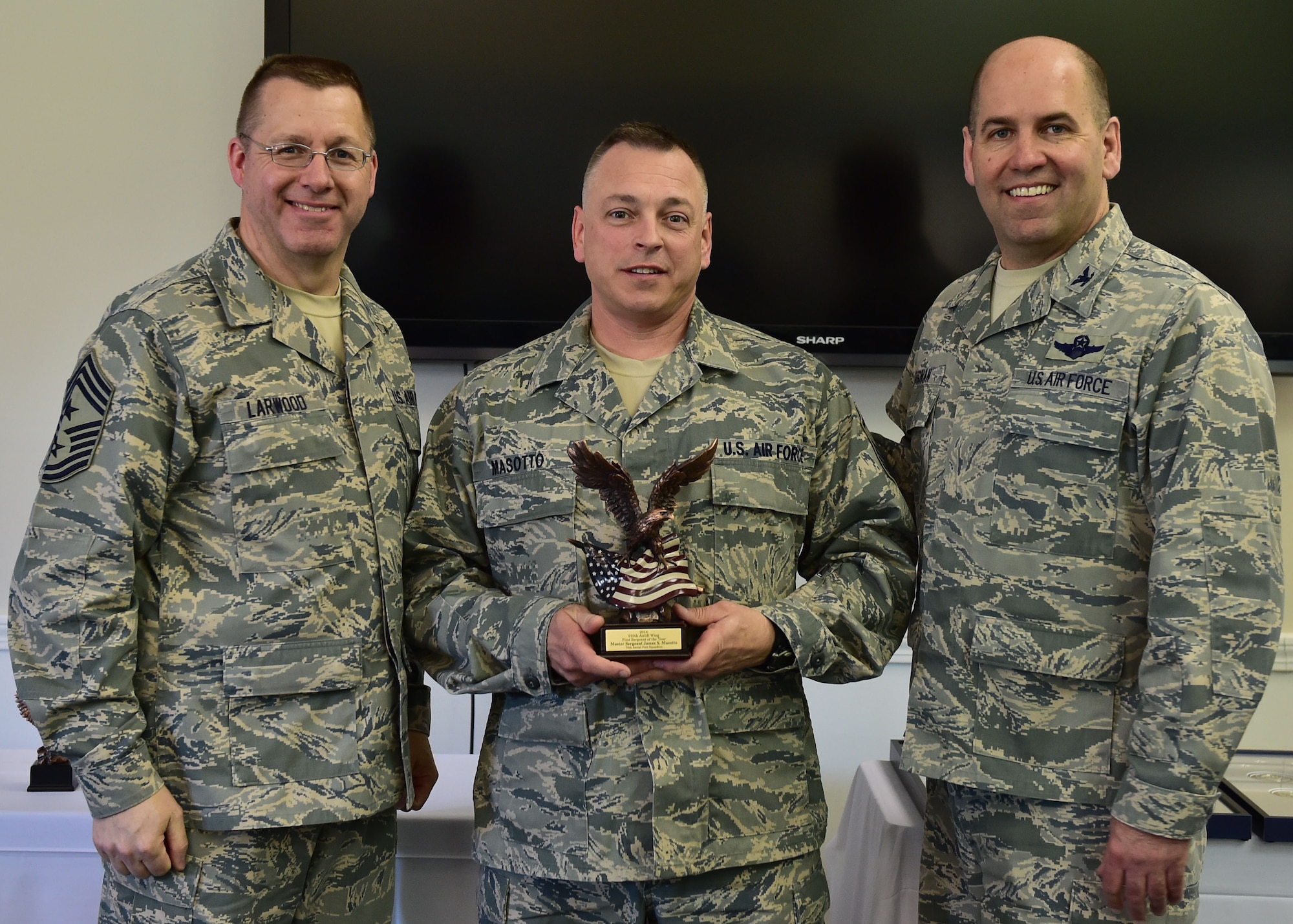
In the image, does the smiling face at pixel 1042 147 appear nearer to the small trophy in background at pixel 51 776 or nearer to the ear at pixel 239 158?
the ear at pixel 239 158

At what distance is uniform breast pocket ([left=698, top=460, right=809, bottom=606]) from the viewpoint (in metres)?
1.73

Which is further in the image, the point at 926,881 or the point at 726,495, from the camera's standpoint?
the point at 926,881

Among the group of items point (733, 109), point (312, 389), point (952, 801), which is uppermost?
point (733, 109)

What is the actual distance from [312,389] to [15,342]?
169 centimetres

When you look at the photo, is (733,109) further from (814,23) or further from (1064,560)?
(1064,560)

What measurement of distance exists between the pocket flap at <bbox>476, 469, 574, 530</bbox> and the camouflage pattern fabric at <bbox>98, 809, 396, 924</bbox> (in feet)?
1.79

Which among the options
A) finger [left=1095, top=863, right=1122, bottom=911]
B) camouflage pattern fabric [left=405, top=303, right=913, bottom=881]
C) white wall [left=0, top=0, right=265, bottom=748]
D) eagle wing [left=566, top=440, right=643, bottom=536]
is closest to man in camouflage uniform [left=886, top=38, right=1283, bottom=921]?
finger [left=1095, top=863, right=1122, bottom=911]

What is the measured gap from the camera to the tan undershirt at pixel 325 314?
5.95 feet

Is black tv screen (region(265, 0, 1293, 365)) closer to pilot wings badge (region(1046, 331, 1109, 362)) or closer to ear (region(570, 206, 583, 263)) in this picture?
ear (region(570, 206, 583, 263))

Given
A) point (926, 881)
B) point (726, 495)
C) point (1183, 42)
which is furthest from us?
point (1183, 42)

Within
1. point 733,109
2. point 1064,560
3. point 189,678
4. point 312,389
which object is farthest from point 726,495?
point 733,109

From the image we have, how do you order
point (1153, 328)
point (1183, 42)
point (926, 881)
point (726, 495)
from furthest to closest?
point (1183, 42)
point (926, 881)
point (726, 495)
point (1153, 328)

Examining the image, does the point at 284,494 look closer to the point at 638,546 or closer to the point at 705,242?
the point at 638,546

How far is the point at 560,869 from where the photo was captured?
1.62 m
